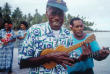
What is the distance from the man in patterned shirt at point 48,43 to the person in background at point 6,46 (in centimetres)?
376

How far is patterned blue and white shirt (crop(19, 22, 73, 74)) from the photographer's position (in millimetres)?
1792

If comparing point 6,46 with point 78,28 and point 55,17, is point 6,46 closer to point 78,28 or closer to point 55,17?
point 78,28

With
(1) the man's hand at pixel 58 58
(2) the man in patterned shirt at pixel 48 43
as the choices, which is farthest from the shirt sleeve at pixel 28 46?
(1) the man's hand at pixel 58 58

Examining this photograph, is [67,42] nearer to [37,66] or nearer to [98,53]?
[37,66]

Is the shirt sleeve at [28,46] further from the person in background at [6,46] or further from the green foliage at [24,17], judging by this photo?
the green foliage at [24,17]

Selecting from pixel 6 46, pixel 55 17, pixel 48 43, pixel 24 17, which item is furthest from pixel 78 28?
pixel 24 17

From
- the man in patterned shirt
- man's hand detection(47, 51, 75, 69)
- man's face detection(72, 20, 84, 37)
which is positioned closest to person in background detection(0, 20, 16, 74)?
man's face detection(72, 20, 84, 37)

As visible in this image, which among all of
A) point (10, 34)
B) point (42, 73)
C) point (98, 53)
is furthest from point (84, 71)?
point (10, 34)

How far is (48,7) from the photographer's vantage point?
77.7 inches

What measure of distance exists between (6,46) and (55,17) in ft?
13.3

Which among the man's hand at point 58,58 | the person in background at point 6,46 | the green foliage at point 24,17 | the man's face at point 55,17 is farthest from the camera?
A: the green foliage at point 24,17

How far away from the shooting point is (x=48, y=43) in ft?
6.09

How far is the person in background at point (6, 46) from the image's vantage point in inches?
210

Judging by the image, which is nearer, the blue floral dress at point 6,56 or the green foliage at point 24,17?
the blue floral dress at point 6,56
